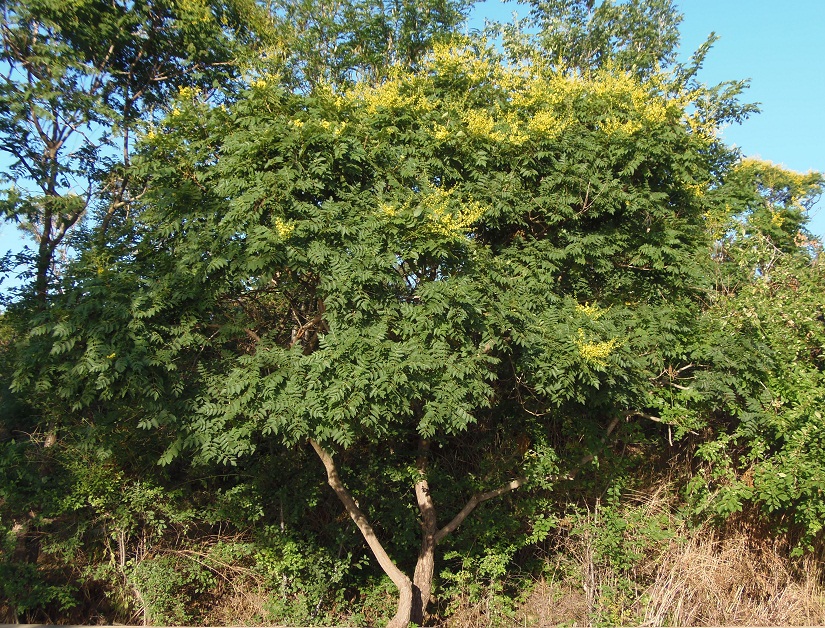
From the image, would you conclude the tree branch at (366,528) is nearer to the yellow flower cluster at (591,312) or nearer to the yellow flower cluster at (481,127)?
the yellow flower cluster at (591,312)

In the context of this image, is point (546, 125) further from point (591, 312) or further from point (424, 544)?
point (424, 544)

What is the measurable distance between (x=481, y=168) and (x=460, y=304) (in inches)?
74.1

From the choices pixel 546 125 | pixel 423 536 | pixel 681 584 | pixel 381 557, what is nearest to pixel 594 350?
pixel 681 584

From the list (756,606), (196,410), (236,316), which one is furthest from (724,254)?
(196,410)

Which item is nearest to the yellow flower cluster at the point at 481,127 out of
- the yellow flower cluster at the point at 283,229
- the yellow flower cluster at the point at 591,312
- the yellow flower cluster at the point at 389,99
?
the yellow flower cluster at the point at 389,99

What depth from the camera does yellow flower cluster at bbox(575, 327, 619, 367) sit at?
5.38 m

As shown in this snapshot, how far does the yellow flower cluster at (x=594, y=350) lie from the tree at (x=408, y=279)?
0.03 metres

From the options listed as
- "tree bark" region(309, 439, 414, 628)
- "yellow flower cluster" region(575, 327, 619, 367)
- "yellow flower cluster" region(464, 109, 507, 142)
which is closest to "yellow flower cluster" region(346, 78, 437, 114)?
"yellow flower cluster" region(464, 109, 507, 142)

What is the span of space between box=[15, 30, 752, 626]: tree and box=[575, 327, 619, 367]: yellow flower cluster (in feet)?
0.09

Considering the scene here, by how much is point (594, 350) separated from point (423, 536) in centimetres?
307

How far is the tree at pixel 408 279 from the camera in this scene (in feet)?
16.8

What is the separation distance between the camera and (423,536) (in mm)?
6934

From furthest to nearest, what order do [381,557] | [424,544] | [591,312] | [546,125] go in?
1. [424,544]
2. [381,557]
3. [546,125]
4. [591,312]

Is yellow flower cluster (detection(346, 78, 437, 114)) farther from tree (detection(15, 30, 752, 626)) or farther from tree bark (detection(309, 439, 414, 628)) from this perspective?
tree bark (detection(309, 439, 414, 628))
